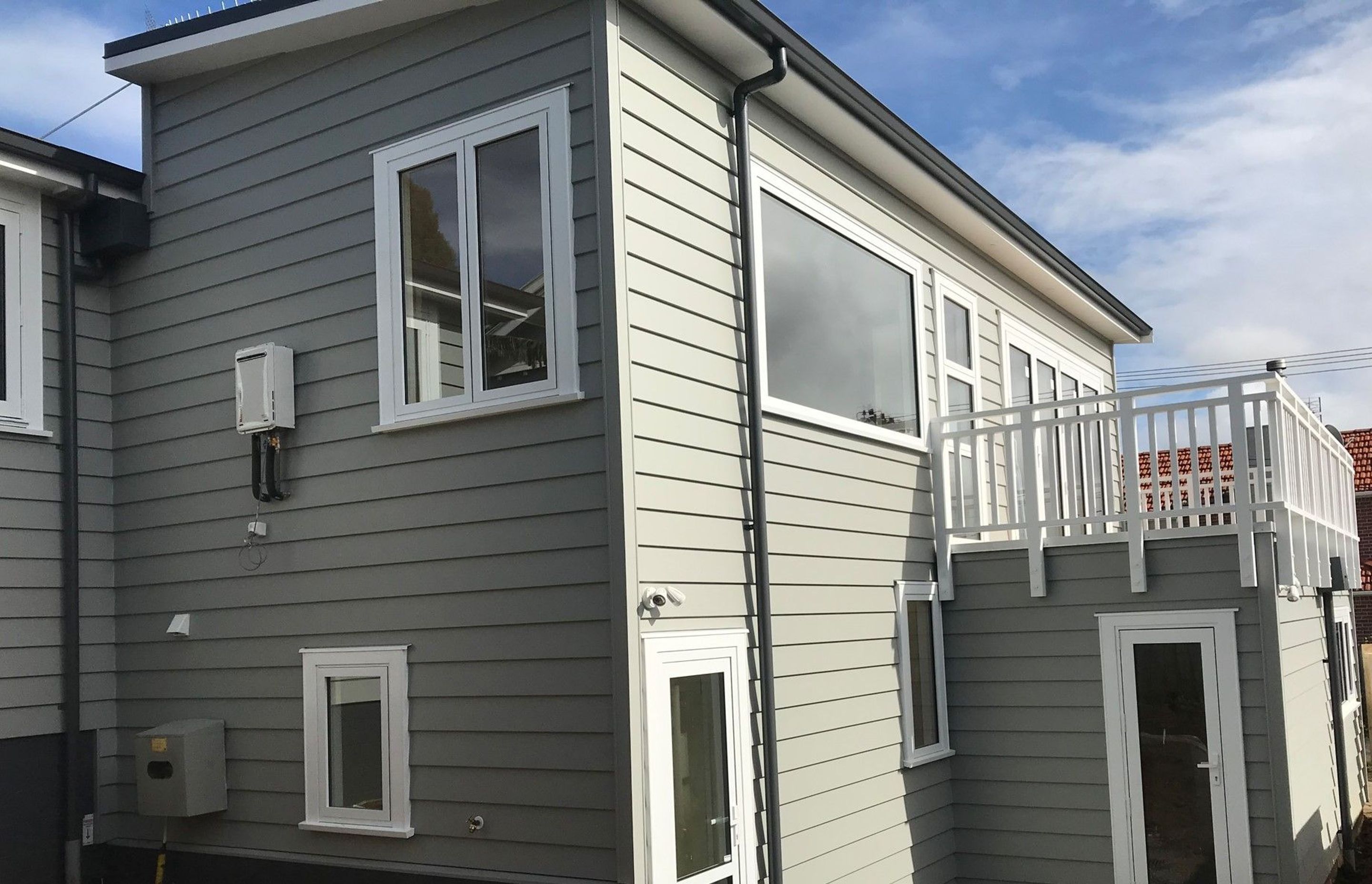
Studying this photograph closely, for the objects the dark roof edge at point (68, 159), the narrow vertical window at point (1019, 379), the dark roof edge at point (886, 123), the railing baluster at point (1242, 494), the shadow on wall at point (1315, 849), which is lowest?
the shadow on wall at point (1315, 849)

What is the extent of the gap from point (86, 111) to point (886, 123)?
5.30 m

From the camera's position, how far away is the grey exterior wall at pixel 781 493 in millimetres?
5484

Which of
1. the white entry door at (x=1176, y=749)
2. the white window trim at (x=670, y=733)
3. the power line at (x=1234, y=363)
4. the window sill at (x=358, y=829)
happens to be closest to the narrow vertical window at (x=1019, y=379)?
the white entry door at (x=1176, y=749)

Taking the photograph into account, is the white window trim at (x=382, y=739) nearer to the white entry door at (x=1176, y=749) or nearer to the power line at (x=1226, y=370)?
the white entry door at (x=1176, y=749)

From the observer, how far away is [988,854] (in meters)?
7.91

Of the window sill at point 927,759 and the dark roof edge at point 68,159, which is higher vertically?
the dark roof edge at point 68,159

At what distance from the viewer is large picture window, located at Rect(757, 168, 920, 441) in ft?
22.4

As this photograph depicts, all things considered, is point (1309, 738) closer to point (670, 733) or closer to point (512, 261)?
point (670, 733)

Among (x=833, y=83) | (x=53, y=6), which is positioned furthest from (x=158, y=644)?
(x=53, y=6)

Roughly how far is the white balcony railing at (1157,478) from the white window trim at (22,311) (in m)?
5.78

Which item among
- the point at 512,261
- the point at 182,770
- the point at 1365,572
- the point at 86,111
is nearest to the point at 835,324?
the point at 512,261

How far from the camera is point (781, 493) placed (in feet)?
21.5

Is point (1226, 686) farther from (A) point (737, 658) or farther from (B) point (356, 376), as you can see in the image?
(B) point (356, 376)

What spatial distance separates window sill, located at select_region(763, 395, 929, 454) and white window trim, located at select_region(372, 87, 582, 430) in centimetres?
151
